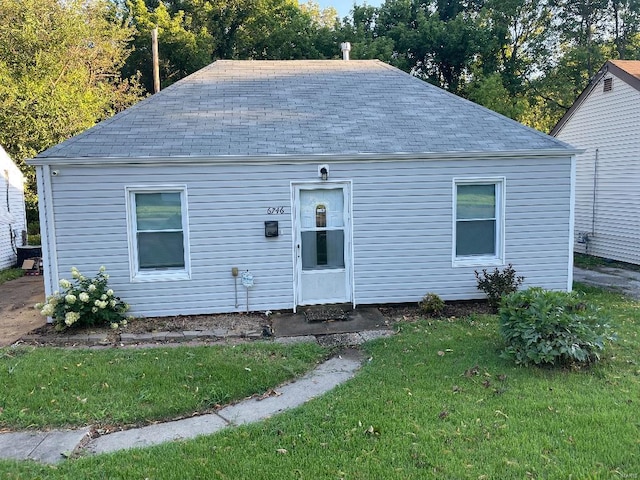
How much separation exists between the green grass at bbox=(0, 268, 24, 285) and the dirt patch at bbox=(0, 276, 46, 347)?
235mm

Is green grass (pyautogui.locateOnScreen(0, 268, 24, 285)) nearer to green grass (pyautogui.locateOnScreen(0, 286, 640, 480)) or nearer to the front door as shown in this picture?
the front door

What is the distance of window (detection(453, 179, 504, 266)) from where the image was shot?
27.2 ft

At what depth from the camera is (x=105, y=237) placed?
740cm

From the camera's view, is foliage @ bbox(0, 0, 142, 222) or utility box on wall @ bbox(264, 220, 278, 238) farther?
foliage @ bbox(0, 0, 142, 222)

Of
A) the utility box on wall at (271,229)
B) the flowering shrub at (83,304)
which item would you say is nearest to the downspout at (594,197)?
the utility box on wall at (271,229)

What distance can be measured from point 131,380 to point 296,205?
3.81 metres

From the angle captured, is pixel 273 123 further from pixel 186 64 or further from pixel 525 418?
pixel 186 64

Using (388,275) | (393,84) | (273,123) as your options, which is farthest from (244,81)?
(388,275)

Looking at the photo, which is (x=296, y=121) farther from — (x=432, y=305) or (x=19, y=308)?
(x=19, y=308)

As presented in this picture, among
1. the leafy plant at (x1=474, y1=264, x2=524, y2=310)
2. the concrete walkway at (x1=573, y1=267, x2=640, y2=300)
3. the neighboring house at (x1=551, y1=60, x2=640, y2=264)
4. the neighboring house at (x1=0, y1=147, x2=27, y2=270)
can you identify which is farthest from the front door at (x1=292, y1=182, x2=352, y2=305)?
the neighboring house at (x1=0, y1=147, x2=27, y2=270)

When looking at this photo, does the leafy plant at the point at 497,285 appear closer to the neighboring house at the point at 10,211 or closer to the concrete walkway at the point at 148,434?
the concrete walkway at the point at 148,434

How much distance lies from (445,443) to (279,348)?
9.35ft

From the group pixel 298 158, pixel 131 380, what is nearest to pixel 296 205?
pixel 298 158

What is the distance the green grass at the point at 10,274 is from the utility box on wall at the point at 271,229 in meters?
7.45
